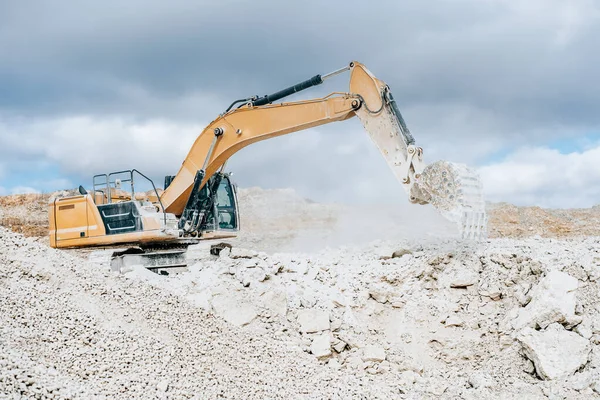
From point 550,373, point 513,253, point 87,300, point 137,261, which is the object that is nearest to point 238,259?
point 137,261

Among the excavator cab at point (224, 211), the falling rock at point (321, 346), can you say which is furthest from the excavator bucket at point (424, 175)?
the excavator cab at point (224, 211)

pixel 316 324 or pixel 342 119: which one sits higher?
pixel 342 119

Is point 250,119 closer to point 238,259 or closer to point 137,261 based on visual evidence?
point 238,259

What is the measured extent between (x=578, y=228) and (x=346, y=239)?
11588 mm

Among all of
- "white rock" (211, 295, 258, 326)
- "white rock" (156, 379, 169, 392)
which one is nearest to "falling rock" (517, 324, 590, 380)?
"white rock" (211, 295, 258, 326)

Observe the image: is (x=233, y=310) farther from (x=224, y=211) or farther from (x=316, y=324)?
(x=224, y=211)

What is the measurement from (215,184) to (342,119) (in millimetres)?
2874

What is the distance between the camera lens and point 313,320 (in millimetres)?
9133

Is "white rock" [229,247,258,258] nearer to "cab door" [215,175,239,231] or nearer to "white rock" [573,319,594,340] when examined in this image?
"cab door" [215,175,239,231]

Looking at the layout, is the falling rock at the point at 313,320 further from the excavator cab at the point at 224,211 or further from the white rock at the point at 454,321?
the excavator cab at the point at 224,211

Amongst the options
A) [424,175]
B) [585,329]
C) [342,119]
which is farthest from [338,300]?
[585,329]

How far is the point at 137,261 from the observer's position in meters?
11.5

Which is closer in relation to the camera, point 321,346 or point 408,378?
point 408,378

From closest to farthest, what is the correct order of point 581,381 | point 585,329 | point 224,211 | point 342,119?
1. point 581,381
2. point 585,329
3. point 342,119
4. point 224,211
